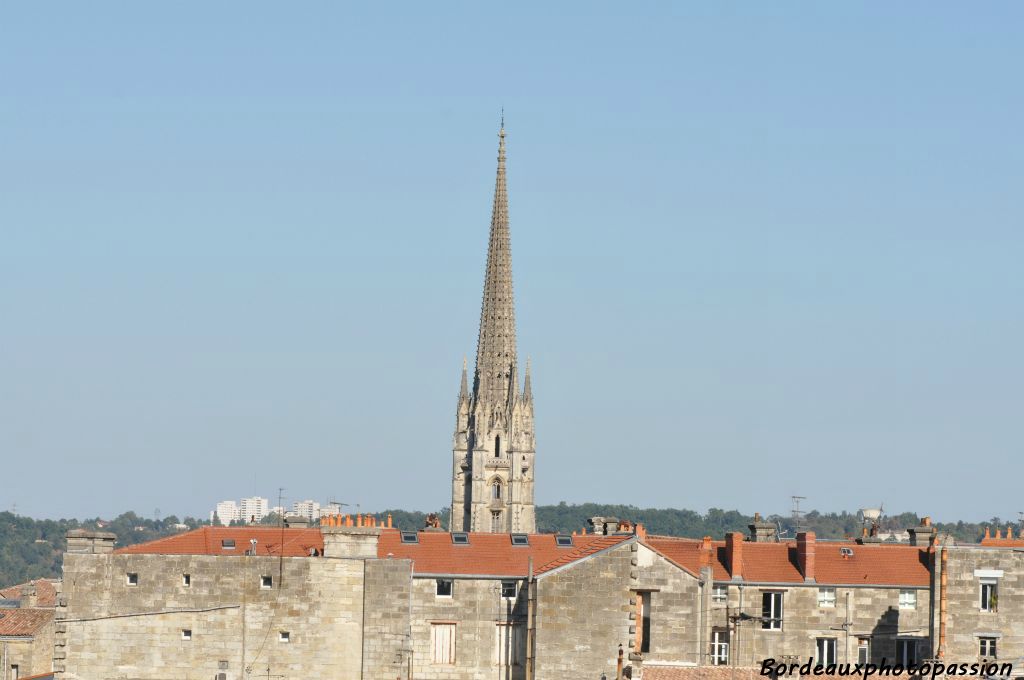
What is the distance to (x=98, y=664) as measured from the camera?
9475 cm

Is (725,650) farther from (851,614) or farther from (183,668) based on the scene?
(183,668)

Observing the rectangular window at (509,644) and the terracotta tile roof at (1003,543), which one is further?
the rectangular window at (509,644)

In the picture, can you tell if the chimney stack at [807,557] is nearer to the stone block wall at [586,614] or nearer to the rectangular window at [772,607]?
the rectangular window at [772,607]

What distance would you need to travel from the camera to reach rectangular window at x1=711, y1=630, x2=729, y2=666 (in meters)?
95.1

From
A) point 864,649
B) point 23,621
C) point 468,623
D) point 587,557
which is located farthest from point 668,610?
point 23,621

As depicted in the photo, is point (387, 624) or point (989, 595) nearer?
point (989, 595)

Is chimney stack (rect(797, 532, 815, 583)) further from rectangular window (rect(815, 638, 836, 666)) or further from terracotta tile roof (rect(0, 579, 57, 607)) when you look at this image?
terracotta tile roof (rect(0, 579, 57, 607))

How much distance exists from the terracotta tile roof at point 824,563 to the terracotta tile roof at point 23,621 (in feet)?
98.5

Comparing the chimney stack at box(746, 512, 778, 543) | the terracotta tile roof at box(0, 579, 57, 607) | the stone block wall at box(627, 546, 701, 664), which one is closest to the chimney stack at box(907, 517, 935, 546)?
the chimney stack at box(746, 512, 778, 543)

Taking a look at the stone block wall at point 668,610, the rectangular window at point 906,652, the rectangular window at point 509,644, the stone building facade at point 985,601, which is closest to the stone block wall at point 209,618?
the rectangular window at point 509,644

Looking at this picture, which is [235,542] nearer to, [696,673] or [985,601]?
[696,673]

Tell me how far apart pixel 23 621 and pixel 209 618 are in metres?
21.2

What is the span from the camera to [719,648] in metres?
95.6

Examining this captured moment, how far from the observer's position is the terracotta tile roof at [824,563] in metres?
98.2
